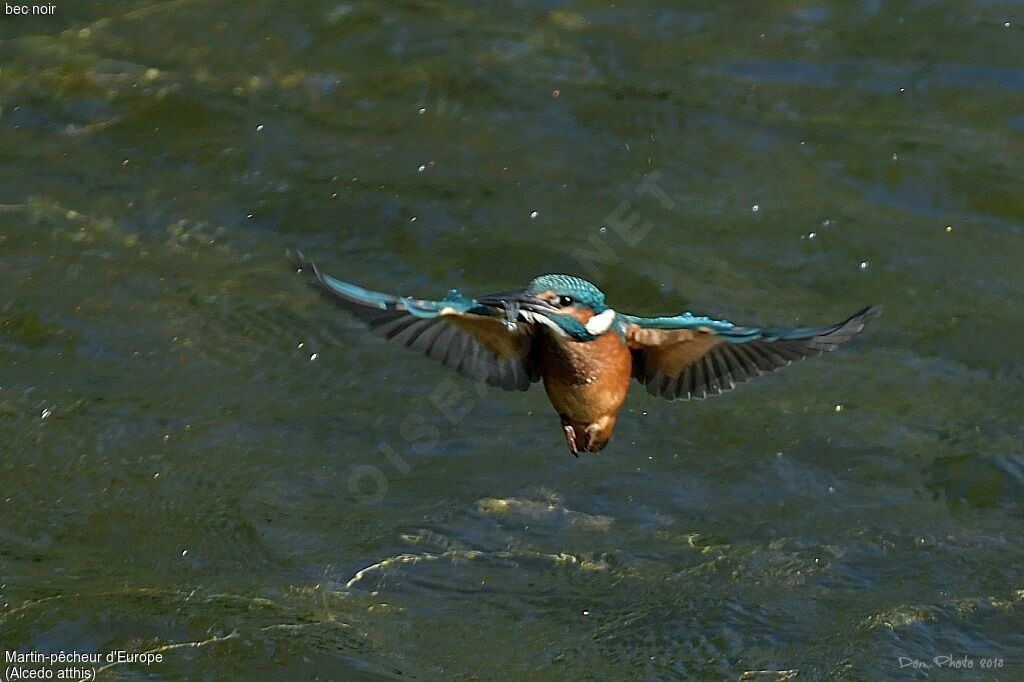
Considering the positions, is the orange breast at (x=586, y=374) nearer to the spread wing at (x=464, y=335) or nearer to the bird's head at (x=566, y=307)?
the bird's head at (x=566, y=307)

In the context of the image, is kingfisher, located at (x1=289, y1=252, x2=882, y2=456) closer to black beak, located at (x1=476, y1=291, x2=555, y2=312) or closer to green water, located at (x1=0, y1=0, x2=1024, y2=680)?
black beak, located at (x1=476, y1=291, x2=555, y2=312)

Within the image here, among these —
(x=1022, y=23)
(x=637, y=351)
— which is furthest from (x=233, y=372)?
(x=1022, y=23)

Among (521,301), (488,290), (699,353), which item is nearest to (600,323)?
(521,301)

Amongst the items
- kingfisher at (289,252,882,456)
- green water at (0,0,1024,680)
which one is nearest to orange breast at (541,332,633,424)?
kingfisher at (289,252,882,456)

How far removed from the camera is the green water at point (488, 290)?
20.6ft

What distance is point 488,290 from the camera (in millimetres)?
8383

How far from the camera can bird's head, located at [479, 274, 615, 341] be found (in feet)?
17.5
